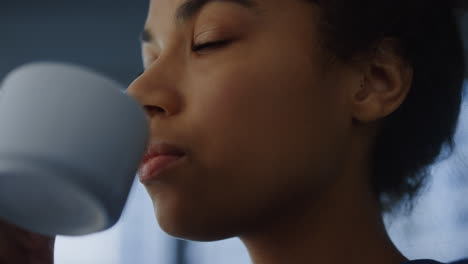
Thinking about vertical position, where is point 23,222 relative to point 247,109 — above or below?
below

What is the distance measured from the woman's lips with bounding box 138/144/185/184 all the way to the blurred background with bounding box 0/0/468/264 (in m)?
1.30

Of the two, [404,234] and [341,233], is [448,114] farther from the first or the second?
[404,234]

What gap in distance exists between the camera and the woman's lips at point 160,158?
60 cm

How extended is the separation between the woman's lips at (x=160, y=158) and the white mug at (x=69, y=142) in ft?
0.40

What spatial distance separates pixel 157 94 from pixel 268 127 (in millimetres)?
115

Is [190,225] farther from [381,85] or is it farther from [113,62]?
[113,62]

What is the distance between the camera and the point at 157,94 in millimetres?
612

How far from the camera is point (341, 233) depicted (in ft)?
2.25

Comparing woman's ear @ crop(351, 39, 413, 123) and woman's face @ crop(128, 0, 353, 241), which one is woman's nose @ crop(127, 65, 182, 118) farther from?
woman's ear @ crop(351, 39, 413, 123)

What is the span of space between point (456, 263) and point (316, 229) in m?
0.22

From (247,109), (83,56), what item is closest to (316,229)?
(247,109)

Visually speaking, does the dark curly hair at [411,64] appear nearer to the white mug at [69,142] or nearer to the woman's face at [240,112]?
the woman's face at [240,112]

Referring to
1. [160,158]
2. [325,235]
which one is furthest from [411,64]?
[160,158]

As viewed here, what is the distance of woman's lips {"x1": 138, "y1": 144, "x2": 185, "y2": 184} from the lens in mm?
595
